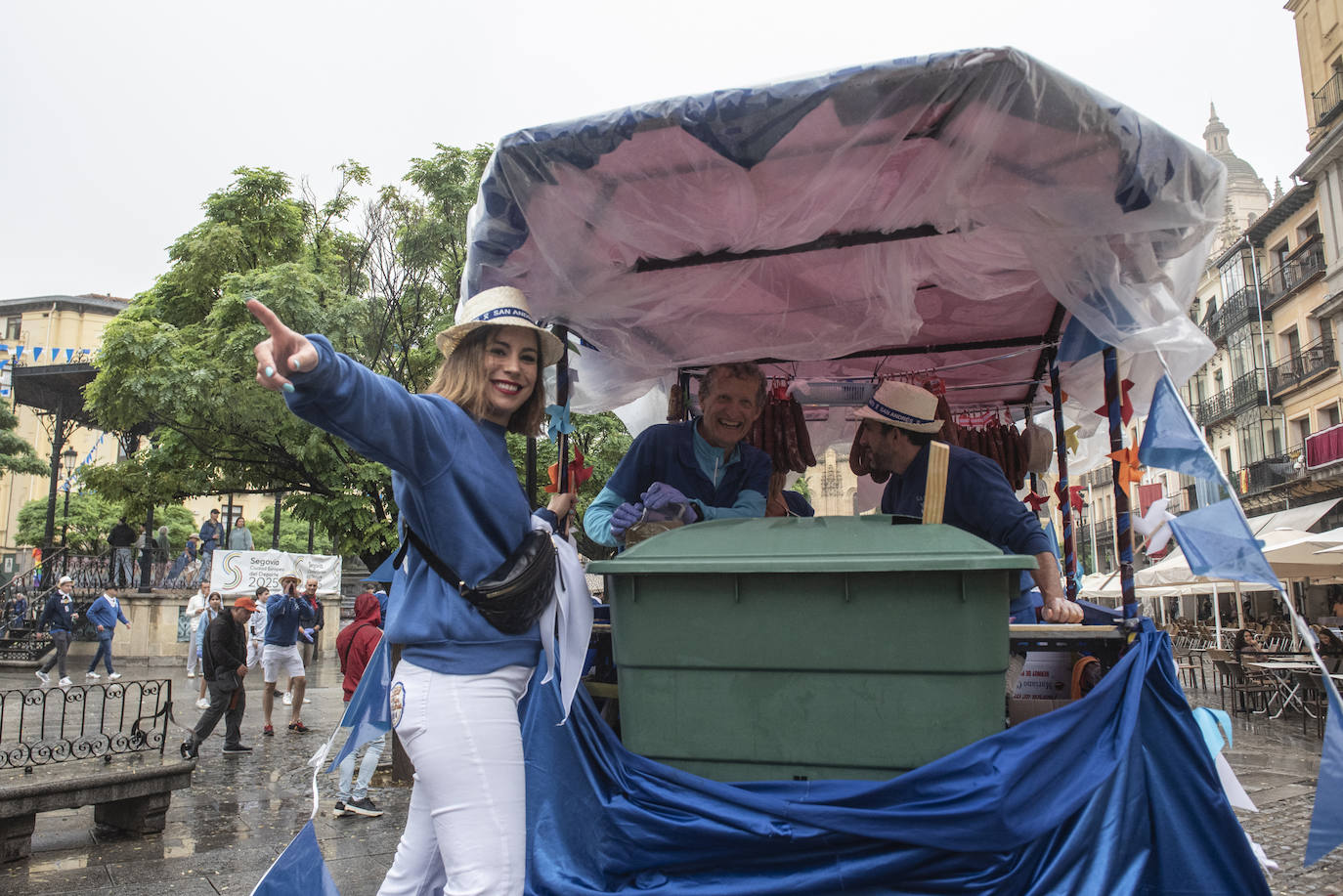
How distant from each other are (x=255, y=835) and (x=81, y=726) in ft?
6.74

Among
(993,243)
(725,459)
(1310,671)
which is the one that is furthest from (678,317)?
(1310,671)

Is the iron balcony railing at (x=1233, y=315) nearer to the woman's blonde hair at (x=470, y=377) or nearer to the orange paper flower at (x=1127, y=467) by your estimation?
the orange paper flower at (x=1127, y=467)

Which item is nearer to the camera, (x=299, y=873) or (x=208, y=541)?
(x=299, y=873)

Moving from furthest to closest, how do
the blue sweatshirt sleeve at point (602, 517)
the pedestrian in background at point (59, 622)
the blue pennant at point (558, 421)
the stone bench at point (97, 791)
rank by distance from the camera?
the pedestrian in background at point (59, 622) → the stone bench at point (97, 791) → the blue pennant at point (558, 421) → the blue sweatshirt sleeve at point (602, 517)

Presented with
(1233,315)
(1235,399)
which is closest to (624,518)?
(1233,315)

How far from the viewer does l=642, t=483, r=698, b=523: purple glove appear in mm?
3674

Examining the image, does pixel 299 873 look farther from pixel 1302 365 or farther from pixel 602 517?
pixel 1302 365

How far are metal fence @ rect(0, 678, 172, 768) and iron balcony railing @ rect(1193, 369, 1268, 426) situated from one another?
31479 millimetres

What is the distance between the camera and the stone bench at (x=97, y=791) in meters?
5.49

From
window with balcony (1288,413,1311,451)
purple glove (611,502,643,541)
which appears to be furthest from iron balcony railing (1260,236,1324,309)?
purple glove (611,502,643,541)

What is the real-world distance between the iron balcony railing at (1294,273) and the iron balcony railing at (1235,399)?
2.79 meters

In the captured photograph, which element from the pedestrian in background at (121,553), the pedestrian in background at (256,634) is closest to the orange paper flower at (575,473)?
the pedestrian in background at (256,634)

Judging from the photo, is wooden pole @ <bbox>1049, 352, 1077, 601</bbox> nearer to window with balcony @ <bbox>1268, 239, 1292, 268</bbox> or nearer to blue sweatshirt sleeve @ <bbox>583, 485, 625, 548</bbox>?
blue sweatshirt sleeve @ <bbox>583, 485, 625, 548</bbox>

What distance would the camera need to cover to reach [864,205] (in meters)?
3.60
